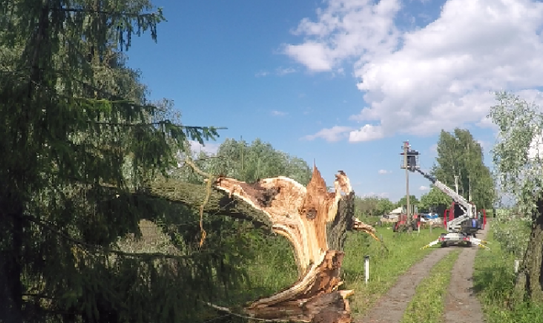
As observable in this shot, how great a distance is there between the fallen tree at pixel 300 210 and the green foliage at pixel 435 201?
1454 inches

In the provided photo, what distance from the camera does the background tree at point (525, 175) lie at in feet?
23.4

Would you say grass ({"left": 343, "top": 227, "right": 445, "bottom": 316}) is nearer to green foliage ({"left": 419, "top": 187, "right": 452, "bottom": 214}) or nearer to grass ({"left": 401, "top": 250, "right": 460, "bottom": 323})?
grass ({"left": 401, "top": 250, "right": 460, "bottom": 323})

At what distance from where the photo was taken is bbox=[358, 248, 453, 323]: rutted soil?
776 cm

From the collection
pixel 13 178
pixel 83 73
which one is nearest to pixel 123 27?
pixel 83 73

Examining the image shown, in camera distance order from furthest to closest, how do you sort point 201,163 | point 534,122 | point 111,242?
point 201,163 < point 534,122 < point 111,242

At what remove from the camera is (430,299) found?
8898 mm

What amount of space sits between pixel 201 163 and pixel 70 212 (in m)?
5.96

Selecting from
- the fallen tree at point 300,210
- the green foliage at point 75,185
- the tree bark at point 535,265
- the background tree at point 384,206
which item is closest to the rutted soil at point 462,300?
the tree bark at point 535,265

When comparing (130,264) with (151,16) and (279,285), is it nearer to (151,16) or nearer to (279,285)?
(151,16)

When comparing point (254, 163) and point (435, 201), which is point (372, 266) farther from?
point (435, 201)

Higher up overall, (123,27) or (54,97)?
(123,27)

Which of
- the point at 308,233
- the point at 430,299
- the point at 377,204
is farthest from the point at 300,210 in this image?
the point at 377,204

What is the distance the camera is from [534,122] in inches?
285

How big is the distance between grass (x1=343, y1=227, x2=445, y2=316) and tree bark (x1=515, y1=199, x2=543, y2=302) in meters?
2.69
